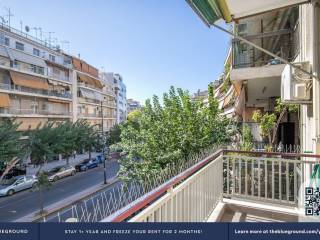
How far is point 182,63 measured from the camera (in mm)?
9516

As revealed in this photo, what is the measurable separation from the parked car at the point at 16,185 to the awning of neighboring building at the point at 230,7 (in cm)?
1688

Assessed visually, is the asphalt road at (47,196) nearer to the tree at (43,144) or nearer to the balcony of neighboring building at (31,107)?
the tree at (43,144)

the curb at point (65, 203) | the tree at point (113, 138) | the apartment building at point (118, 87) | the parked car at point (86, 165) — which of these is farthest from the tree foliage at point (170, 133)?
the apartment building at point (118, 87)

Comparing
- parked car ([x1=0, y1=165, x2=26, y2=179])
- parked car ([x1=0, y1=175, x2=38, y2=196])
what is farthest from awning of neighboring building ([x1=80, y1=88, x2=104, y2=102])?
parked car ([x1=0, y1=175, x2=38, y2=196])

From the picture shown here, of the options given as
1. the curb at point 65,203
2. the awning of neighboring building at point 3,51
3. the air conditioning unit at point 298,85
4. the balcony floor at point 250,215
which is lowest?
the curb at point 65,203

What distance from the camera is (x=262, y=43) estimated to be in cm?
743

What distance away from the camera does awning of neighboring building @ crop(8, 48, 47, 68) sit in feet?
82.6

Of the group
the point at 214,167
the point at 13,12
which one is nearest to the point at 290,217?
the point at 214,167

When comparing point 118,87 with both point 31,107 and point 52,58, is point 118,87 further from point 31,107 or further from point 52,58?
point 31,107

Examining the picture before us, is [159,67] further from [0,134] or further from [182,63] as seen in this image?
[0,134]

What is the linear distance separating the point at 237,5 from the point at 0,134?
15.9 meters

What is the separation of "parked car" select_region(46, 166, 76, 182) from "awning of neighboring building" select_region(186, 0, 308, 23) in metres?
20.3

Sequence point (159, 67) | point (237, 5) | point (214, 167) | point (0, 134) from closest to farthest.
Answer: point (237, 5), point (214, 167), point (159, 67), point (0, 134)

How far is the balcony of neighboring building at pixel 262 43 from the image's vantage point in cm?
640
